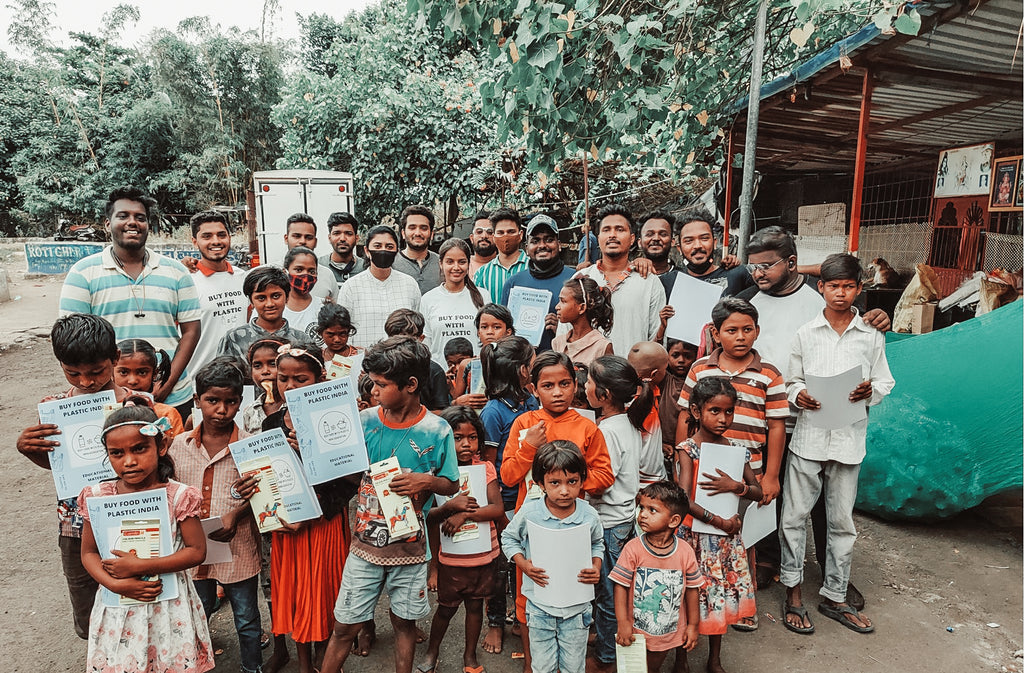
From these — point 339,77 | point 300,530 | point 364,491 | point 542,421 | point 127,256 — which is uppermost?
point 339,77

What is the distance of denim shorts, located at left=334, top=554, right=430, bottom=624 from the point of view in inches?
98.8

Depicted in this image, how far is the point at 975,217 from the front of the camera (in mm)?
7211

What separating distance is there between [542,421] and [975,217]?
23.4 ft

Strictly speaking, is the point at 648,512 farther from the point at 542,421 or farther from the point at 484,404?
the point at 484,404

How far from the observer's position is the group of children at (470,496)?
7.67 ft

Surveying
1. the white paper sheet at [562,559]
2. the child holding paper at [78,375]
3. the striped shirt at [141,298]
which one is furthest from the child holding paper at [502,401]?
the striped shirt at [141,298]

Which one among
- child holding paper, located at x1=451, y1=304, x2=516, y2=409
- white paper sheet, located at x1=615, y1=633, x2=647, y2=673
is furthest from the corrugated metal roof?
white paper sheet, located at x1=615, y1=633, x2=647, y2=673

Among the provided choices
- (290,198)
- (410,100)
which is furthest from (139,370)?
(410,100)

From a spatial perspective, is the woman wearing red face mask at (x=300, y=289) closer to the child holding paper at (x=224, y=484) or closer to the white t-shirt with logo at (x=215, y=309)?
the white t-shirt with logo at (x=215, y=309)

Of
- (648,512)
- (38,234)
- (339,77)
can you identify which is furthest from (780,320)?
(38,234)

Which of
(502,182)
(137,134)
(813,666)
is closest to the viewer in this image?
(813,666)

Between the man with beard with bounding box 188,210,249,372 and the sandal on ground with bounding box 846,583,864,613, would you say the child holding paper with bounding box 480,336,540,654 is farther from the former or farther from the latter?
the sandal on ground with bounding box 846,583,864,613

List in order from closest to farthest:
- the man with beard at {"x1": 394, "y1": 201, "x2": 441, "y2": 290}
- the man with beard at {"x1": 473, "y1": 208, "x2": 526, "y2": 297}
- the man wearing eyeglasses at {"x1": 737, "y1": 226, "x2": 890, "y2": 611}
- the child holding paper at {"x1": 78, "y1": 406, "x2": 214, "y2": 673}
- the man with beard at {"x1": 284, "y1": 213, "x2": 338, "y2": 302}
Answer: the child holding paper at {"x1": 78, "y1": 406, "x2": 214, "y2": 673} < the man wearing eyeglasses at {"x1": 737, "y1": 226, "x2": 890, "y2": 611} < the man with beard at {"x1": 284, "y1": 213, "x2": 338, "y2": 302} < the man with beard at {"x1": 473, "y1": 208, "x2": 526, "y2": 297} < the man with beard at {"x1": 394, "y1": 201, "x2": 441, "y2": 290}

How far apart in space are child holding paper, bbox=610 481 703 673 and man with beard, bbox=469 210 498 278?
9.02 ft
